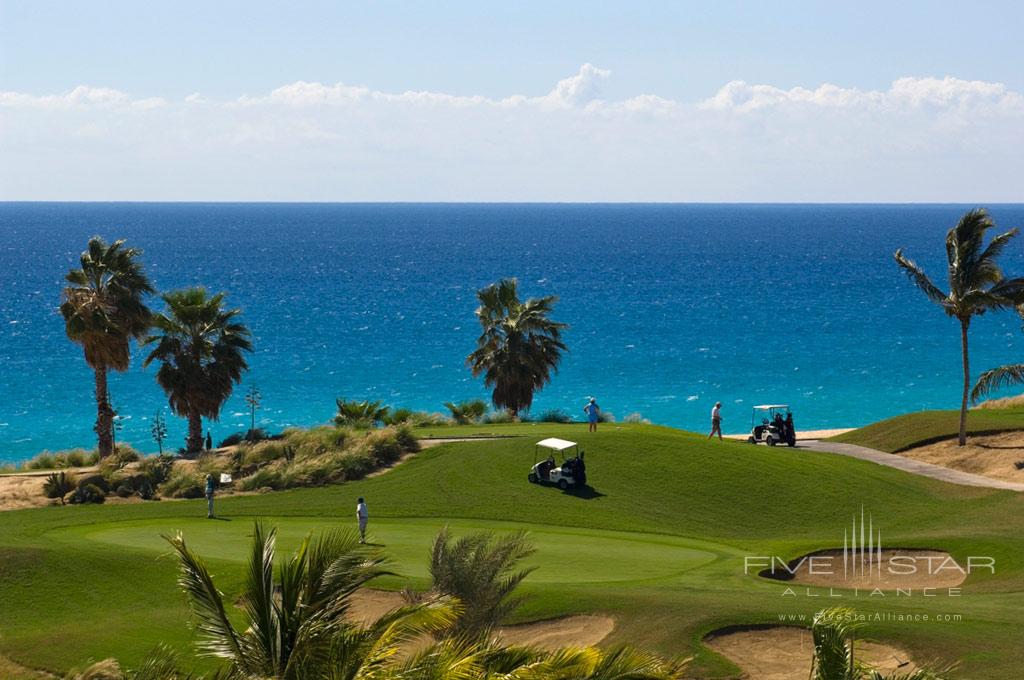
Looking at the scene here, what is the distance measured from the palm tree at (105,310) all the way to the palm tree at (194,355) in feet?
3.12

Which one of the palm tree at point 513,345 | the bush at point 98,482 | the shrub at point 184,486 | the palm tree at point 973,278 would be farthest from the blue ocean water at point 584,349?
the palm tree at point 973,278

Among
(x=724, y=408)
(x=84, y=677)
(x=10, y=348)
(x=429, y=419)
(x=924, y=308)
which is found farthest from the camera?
(x=924, y=308)

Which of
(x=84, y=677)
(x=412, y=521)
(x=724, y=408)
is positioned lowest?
(x=724, y=408)

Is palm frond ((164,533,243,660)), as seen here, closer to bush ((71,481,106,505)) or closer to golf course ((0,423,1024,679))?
golf course ((0,423,1024,679))

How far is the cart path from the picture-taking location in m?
37.5

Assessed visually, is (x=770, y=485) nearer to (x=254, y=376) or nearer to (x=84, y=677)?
(x=84, y=677)

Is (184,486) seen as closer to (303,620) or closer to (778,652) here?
(778,652)

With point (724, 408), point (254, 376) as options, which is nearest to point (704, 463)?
point (724, 408)

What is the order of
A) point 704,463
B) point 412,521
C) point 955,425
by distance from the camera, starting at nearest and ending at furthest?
point 412,521
point 704,463
point 955,425

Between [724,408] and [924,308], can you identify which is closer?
[724,408]

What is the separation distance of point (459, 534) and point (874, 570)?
9.63m

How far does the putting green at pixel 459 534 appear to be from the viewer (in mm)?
26141

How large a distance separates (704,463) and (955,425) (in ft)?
39.8

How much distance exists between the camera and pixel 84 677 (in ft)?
43.7
